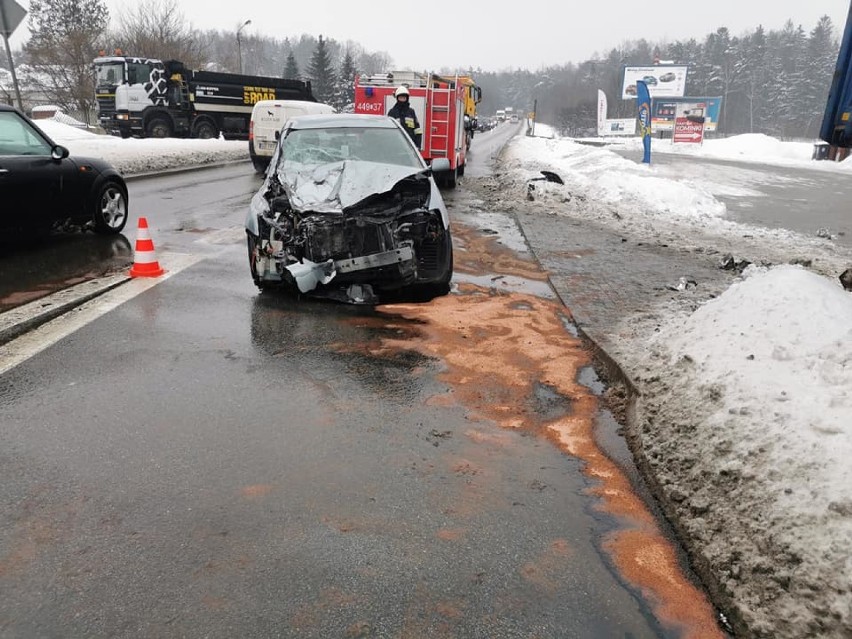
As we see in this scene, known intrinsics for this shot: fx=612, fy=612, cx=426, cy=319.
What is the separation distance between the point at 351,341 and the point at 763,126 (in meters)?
111

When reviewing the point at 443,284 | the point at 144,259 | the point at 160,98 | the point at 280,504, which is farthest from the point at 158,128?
the point at 280,504

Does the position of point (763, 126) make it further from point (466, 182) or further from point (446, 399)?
point (446, 399)

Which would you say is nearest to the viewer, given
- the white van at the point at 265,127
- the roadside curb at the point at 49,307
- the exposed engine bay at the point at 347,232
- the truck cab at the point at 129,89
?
the roadside curb at the point at 49,307

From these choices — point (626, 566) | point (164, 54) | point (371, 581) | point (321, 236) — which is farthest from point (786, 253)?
point (164, 54)

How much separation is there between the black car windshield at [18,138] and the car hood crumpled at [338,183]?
3244 millimetres

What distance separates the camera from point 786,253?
9602mm

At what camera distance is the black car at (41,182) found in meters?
6.91

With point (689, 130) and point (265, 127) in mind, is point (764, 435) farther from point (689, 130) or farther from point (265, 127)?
point (689, 130)

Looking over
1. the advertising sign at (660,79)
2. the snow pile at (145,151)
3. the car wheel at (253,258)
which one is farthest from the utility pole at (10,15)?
the advertising sign at (660,79)

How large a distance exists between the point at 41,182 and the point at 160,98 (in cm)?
2249

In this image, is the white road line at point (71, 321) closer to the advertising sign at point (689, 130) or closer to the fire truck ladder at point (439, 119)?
the fire truck ladder at point (439, 119)

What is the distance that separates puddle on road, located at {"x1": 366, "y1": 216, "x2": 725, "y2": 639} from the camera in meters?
2.68

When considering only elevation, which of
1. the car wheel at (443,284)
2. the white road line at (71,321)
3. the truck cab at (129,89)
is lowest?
the white road line at (71,321)

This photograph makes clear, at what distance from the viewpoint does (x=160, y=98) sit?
27.0 metres
